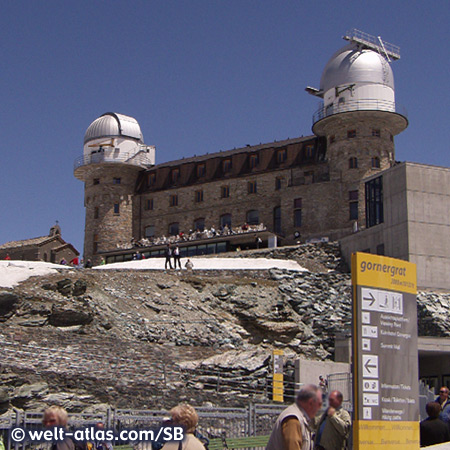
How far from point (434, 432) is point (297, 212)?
47.1 metres

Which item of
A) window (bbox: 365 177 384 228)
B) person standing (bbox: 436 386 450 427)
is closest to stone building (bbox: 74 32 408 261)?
window (bbox: 365 177 384 228)

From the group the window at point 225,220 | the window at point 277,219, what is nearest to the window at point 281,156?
the window at point 277,219

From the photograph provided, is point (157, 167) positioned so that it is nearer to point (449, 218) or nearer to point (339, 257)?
point (339, 257)

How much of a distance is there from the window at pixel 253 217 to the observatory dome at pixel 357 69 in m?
11.1

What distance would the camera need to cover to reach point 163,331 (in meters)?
33.8

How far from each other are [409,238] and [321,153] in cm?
1914

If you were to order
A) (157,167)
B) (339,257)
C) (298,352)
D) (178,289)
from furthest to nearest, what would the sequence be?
1. (157,167)
2. (339,257)
3. (178,289)
4. (298,352)

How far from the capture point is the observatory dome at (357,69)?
5797 centimetres

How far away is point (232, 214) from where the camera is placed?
6400cm

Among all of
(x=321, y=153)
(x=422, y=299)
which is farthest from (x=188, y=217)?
(x=422, y=299)

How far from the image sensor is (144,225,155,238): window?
222ft

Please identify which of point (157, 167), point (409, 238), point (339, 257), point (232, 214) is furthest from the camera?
point (157, 167)

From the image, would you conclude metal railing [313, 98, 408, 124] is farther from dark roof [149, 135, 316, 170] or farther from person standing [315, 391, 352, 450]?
person standing [315, 391, 352, 450]

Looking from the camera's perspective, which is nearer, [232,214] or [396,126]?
[396,126]
